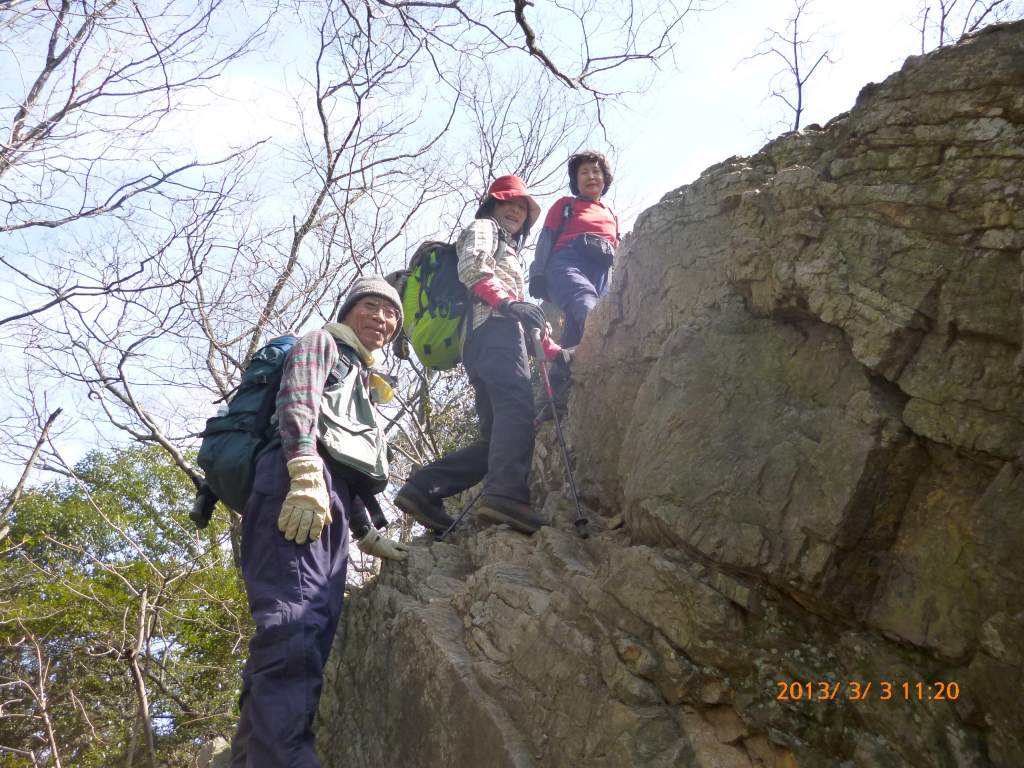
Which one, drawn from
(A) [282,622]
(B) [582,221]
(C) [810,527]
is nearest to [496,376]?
(B) [582,221]

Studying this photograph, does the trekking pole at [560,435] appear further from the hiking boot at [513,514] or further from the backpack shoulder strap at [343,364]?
the backpack shoulder strap at [343,364]

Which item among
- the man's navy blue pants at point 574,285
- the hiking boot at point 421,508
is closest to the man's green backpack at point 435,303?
the hiking boot at point 421,508

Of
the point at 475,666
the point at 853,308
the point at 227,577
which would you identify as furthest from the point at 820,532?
the point at 227,577

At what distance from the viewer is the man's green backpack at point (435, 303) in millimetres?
5102

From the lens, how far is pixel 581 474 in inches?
194

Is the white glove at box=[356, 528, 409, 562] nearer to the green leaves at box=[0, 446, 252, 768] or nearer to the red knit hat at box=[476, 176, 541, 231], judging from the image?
the red knit hat at box=[476, 176, 541, 231]

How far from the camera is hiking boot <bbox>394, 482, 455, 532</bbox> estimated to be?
16.3 feet

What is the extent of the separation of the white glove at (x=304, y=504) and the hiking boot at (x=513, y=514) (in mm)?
1435

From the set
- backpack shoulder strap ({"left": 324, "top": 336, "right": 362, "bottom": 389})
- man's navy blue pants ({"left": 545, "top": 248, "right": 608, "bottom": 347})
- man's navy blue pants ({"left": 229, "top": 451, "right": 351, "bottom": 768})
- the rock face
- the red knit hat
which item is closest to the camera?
the rock face

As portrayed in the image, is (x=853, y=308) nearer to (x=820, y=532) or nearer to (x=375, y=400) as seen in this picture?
→ (x=820, y=532)

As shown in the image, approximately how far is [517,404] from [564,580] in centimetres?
142
